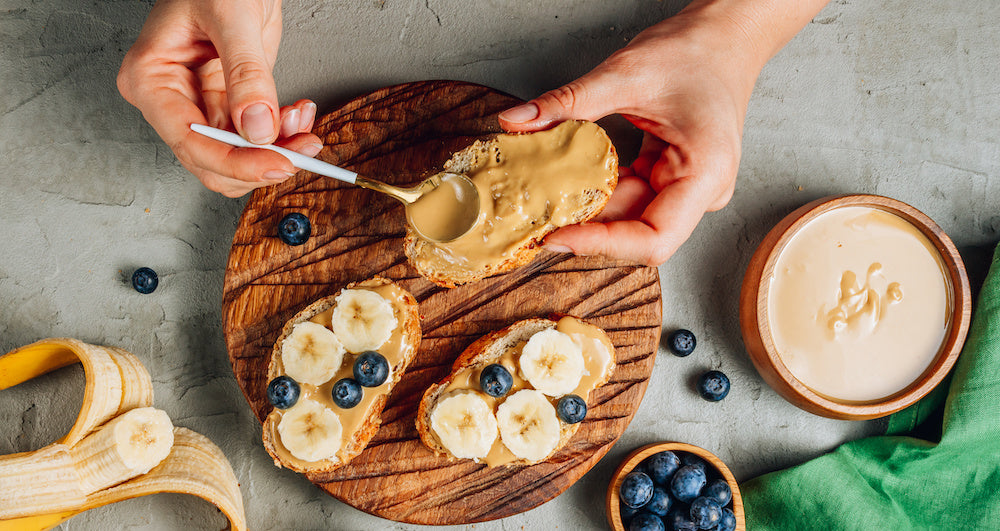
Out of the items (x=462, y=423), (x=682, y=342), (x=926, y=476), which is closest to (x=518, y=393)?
(x=462, y=423)

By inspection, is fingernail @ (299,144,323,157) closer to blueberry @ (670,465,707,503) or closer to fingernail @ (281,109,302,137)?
fingernail @ (281,109,302,137)

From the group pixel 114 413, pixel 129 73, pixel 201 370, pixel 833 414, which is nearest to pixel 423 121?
pixel 129 73

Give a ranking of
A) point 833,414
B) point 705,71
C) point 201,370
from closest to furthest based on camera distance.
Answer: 1. point 705,71
2. point 833,414
3. point 201,370

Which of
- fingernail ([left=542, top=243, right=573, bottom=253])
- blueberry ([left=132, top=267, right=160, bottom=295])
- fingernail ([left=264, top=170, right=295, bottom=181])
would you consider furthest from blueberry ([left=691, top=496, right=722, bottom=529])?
blueberry ([left=132, top=267, right=160, bottom=295])

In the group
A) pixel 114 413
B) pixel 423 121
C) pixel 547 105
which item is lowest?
pixel 114 413

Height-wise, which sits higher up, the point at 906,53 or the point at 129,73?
the point at 906,53

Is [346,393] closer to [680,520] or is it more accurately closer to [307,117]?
[307,117]

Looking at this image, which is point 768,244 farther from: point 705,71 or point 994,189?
point 994,189
